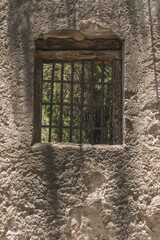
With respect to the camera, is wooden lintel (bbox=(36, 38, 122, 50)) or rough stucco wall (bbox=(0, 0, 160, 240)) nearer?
rough stucco wall (bbox=(0, 0, 160, 240))

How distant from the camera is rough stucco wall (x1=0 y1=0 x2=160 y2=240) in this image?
6.22 ft

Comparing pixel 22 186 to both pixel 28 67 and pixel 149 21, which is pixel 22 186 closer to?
pixel 28 67

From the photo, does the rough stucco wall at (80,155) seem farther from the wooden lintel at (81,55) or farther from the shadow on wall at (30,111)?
the wooden lintel at (81,55)

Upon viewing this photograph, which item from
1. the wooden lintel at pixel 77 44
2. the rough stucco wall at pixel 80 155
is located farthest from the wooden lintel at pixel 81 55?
the rough stucco wall at pixel 80 155

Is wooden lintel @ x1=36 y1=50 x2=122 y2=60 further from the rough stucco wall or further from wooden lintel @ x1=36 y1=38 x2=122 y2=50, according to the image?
the rough stucco wall

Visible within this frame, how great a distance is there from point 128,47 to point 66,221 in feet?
4.03

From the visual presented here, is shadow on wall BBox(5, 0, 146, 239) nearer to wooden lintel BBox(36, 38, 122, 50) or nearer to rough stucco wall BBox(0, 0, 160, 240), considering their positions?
rough stucco wall BBox(0, 0, 160, 240)

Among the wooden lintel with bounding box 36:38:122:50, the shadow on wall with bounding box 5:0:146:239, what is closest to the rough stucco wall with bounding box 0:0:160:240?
the shadow on wall with bounding box 5:0:146:239

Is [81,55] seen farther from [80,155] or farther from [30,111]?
[80,155]

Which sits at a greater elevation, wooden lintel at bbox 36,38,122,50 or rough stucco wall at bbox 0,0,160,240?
wooden lintel at bbox 36,38,122,50

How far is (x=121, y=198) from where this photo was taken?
75.3 inches

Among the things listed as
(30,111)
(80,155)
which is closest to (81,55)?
(30,111)

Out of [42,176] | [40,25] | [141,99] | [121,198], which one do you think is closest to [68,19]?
[40,25]

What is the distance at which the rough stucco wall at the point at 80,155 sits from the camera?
74.6 inches
